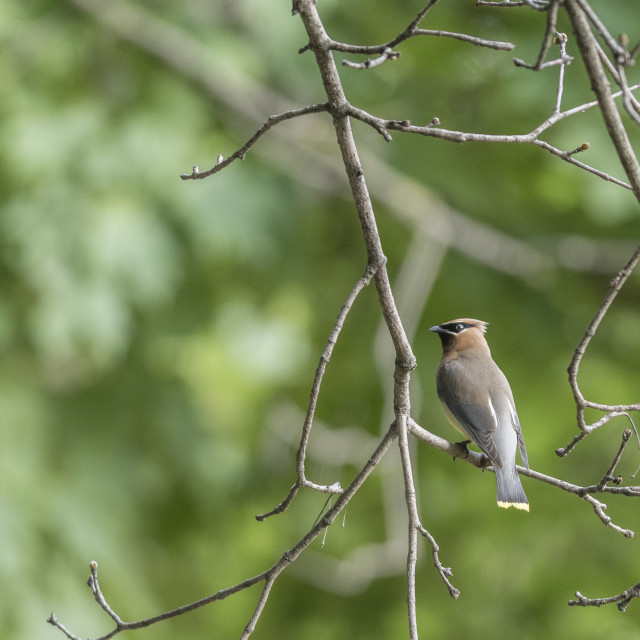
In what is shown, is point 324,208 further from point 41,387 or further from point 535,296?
point 41,387

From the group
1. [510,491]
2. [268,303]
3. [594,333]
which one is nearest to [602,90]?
[594,333]

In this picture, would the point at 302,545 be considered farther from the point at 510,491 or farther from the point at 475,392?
the point at 475,392

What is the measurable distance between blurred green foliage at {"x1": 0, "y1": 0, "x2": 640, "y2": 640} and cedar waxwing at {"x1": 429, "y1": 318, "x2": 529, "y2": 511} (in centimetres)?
276

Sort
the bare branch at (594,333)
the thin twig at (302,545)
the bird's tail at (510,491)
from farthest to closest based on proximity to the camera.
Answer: the bird's tail at (510,491)
the thin twig at (302,545)
the bare branch at (594,333)

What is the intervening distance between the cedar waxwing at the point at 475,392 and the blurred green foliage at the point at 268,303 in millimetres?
2762

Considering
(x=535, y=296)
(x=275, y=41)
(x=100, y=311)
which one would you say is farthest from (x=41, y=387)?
(x=535, y=296)

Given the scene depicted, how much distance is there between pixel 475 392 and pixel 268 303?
5.88m

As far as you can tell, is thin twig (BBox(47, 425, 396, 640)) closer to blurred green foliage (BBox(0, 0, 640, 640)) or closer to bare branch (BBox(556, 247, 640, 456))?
bare branch (BBox(556, 247, 640, 456))

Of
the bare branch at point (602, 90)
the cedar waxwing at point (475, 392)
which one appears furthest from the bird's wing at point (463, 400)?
the bare branch at point (602, 90)

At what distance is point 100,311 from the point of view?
7.36 m

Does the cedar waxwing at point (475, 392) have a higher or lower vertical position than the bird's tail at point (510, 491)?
higher

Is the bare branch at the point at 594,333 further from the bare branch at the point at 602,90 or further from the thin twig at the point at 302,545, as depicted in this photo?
the thin twig at the point at 302,545

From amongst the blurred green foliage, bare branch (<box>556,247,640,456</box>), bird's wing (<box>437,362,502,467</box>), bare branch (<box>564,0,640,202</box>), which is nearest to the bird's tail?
bird's wing (<box>437,362,502,467</box>)

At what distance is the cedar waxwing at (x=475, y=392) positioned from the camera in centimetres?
370
